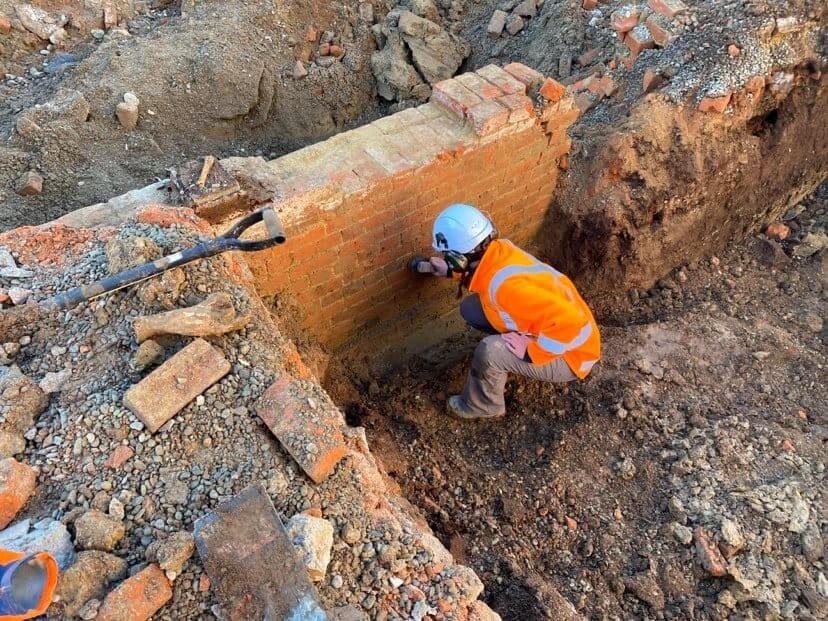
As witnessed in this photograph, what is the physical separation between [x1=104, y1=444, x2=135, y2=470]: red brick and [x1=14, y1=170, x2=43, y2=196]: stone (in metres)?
2.88

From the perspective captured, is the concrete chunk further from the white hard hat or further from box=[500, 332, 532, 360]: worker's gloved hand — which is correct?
box=[500, 332, 532, 360]: worker's gloved hand

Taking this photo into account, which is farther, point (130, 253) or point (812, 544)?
point (812, 544)

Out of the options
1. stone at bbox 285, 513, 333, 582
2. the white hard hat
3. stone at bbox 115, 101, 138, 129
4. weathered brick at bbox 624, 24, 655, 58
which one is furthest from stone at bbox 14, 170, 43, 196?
weathered brick at bbox 624, 24, 655, 58

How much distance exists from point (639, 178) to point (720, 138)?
0.74m

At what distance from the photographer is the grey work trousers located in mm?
3908

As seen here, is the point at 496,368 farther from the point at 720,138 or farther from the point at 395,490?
the point at 720,138

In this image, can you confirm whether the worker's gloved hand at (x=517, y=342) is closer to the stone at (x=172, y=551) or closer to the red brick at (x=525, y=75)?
the red brick at (x=525, y=75)

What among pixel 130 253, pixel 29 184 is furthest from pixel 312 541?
pixel 29 184

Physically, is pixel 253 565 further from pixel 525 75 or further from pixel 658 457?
pixel 525 75

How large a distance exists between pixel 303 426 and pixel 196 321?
656mm

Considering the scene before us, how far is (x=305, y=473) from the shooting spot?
247 centimetres

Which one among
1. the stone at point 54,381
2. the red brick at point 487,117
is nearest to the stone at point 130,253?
the stone at point 54,381

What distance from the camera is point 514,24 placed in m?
5.36

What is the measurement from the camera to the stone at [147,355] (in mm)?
2639
